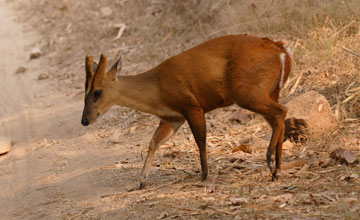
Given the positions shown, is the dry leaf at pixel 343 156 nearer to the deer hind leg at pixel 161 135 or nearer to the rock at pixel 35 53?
the deer hind leg at pixel 161 135

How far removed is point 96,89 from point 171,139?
1.81m

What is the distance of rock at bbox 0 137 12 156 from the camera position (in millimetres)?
7996

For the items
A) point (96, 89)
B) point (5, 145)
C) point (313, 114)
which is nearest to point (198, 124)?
point (96, 89)

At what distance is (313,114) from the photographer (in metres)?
6.22

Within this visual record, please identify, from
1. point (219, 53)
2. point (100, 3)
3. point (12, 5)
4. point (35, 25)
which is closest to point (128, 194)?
point (219, 53)

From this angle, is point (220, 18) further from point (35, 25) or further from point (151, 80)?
point (35, 25)

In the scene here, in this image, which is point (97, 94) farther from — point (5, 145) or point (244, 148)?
point (5, 145)

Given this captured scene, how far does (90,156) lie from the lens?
7254 mm

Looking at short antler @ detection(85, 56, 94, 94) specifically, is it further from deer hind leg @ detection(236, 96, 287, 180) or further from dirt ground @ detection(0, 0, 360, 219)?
deer hind leg @ detection(236, 96, 287, 180)

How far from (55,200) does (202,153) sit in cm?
165

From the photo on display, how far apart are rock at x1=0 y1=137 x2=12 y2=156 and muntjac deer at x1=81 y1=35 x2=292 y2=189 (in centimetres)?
270

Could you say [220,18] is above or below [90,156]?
above

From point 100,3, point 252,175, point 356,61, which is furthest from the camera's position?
point 100,3

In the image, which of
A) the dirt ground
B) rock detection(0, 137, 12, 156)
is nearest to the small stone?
the dirt ground
